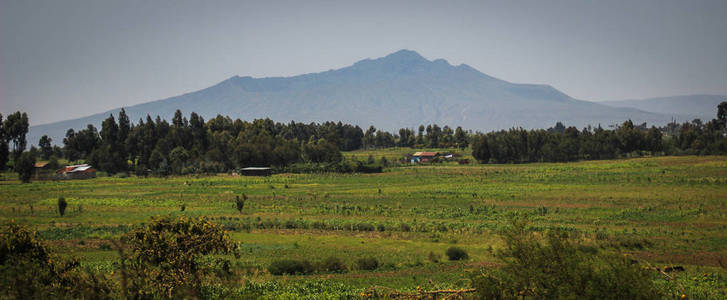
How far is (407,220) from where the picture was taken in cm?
3944

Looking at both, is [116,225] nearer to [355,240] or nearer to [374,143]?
[355,240]

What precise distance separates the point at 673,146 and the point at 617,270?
467 ft

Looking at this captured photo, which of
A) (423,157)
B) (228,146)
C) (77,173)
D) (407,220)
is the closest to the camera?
(407,220)

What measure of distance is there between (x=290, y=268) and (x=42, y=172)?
309 ft

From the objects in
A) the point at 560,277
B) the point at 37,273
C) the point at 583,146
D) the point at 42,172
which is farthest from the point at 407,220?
the point at 583,146

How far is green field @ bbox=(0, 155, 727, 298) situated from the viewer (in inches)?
883

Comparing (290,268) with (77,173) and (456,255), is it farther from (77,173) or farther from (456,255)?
(77,173)

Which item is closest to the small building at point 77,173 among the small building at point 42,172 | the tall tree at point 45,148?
the small building at point 42,172

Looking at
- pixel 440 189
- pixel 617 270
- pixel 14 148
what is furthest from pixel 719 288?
pixel 14 148

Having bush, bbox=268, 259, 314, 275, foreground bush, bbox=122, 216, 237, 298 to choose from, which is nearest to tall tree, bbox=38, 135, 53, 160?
bush, bbox=268, 259, 314, 275

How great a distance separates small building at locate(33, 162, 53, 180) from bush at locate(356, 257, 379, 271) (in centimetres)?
8361

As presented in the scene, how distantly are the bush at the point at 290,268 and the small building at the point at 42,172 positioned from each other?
81.8 metres

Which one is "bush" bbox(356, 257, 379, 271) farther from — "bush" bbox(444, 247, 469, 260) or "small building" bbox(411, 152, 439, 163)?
"small building" bbox(411, 152, 439, 163)

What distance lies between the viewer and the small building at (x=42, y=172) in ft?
296
